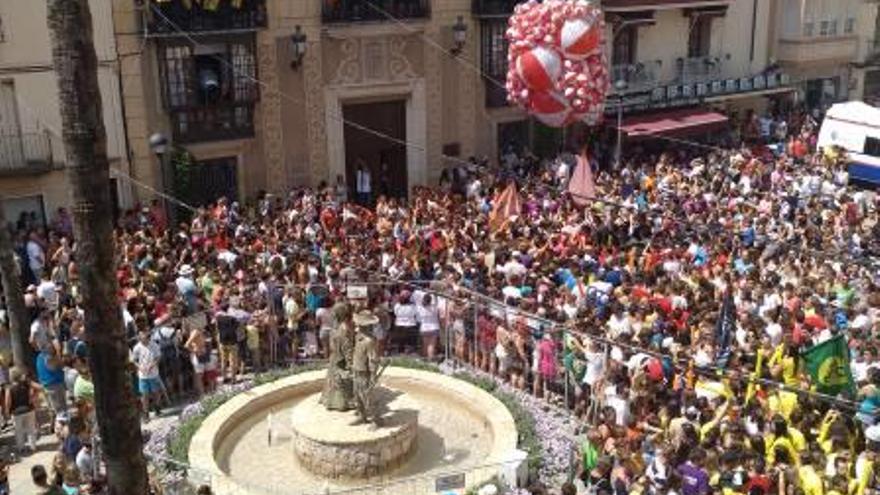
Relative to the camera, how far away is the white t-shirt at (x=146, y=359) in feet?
46.9

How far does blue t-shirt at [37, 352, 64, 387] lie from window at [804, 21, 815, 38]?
1154 inches

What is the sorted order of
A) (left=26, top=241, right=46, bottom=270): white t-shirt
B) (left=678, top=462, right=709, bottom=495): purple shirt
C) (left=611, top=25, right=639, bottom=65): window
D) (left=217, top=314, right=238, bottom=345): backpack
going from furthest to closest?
(left=611, top=25, right=639, bottom=65): window
(left=26, top=241, right=46, bottom=270): white t-shirt
(left=217, top=314, right=238, bottom=345): backpack
(left=678, top=462, right=709, bottom=495): purple shirt

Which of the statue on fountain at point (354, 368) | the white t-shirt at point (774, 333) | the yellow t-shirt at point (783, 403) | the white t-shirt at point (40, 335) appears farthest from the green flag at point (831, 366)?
the white t-shirt at point (40, 335)

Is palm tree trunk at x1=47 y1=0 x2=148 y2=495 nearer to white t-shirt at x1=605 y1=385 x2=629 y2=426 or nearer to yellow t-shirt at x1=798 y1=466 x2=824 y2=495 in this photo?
yellow t-shirt at x1=798 y1=466 x2=824 y2=495

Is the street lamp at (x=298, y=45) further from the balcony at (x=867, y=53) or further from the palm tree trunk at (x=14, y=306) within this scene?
the balcony at (x=867, y=53)

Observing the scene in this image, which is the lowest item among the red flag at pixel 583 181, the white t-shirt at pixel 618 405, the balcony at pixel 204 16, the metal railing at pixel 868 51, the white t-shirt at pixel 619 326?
the white t-shirt at pixel 618 405

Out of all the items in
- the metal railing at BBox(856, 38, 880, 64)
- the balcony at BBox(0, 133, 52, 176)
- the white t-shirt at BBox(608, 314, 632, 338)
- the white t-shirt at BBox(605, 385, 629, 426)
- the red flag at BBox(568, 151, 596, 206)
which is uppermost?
the metal railing at BBox(856, 38, 880, 64)

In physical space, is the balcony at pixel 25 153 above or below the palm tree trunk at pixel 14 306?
Answer: above

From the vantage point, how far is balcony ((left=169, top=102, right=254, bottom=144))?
2316 cm

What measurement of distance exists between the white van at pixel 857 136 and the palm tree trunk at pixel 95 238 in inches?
933

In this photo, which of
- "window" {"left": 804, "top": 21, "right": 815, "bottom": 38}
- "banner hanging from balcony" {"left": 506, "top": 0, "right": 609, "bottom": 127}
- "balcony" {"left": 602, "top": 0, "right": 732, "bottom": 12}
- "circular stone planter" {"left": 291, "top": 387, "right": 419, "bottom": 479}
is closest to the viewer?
"circular stone planter" {"left": 291, "top": 387, "right": 419, "bottom": 479}

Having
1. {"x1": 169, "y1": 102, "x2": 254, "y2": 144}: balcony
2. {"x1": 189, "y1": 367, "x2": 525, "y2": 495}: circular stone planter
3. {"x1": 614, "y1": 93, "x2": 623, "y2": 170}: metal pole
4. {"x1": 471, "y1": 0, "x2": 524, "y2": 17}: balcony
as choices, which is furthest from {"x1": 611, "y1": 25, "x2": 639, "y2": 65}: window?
{"x1": 189, "y1": 367, "x2": 525, "y2": 495}: circular stone planter

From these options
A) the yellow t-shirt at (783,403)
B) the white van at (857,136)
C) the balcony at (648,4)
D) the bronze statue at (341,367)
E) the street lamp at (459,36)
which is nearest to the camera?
the yellow t-shirt at (783,403)

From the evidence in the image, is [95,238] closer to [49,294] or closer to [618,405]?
[618,405]
